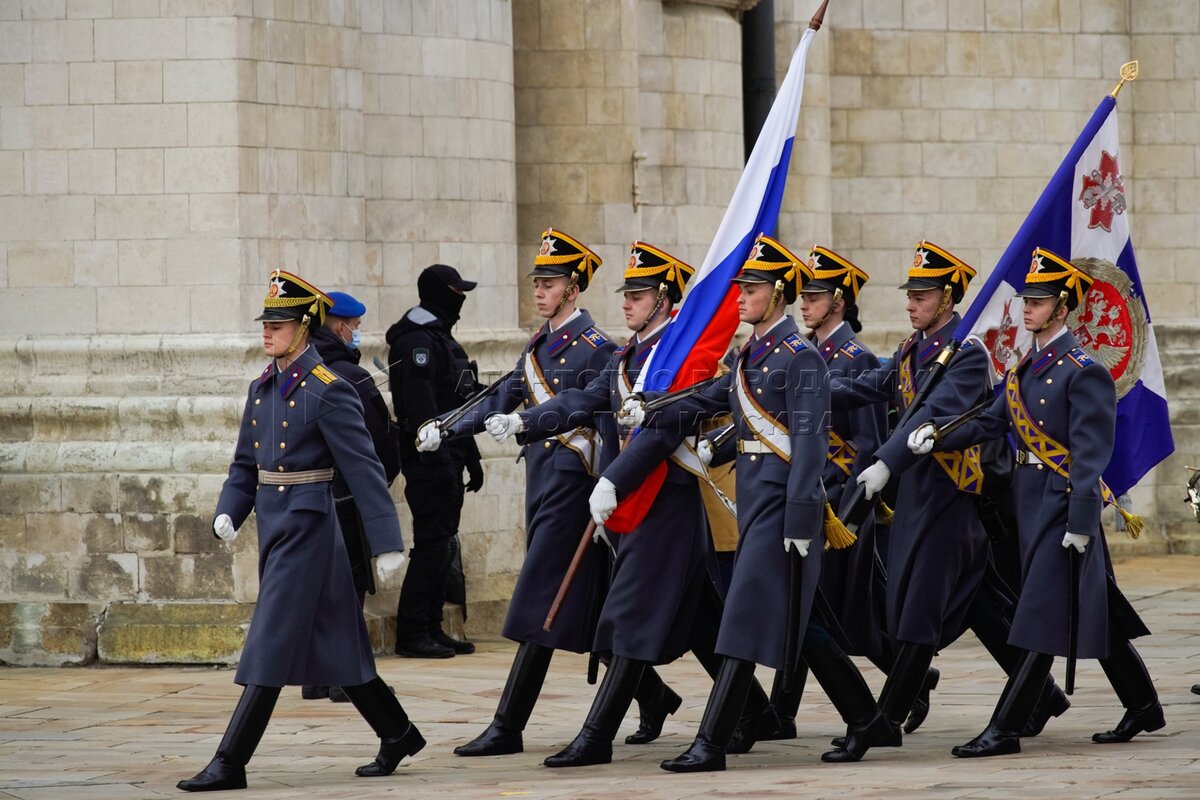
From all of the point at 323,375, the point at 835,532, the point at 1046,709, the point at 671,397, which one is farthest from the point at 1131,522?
the point at 323,375

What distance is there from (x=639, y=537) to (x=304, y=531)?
1.27 m

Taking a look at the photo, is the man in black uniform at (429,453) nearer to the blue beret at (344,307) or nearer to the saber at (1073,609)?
the blue beret at (344,307)

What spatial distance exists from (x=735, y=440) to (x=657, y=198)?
6.27 meters

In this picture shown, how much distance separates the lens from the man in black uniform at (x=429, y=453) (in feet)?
39.2

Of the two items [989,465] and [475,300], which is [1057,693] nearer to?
[989,465]

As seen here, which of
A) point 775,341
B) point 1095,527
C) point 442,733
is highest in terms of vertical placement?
point 775,341

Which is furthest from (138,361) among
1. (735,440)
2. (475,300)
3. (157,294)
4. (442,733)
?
(735,440)

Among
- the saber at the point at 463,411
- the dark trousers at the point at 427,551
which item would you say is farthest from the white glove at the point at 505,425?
the dark trousers at the point at 427,551

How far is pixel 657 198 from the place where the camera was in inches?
598

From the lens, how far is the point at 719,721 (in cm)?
847

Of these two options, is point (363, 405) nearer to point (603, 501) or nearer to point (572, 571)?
point (572, 571)

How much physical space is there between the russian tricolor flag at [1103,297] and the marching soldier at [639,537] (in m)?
1.34

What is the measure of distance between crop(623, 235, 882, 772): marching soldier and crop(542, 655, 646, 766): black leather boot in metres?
0.33

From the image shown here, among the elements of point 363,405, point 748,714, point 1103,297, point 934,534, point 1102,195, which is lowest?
point 748,714
